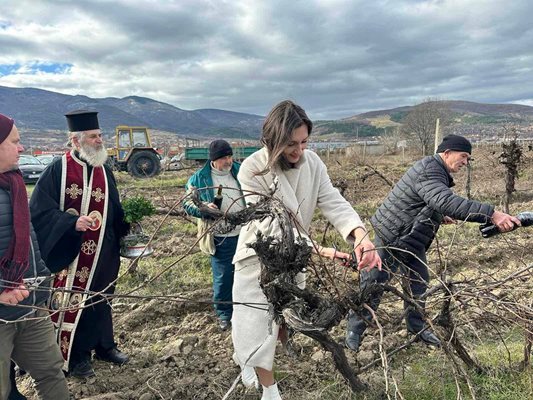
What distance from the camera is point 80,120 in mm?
2736

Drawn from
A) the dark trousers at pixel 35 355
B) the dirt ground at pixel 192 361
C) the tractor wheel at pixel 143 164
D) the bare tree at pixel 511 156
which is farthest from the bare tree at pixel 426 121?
the dark trousers at pixel 35 355

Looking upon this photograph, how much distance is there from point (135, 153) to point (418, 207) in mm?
15169

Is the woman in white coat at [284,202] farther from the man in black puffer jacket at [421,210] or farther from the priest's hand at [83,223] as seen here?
the priest's hand at [83,223]

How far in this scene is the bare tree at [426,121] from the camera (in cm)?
3054

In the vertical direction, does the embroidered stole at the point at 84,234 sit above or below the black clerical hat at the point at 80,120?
below

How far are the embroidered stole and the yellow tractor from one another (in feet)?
45.6

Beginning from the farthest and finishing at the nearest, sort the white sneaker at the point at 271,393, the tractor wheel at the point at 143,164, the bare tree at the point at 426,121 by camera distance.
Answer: the bare tree at the point at 426,121
the tractor wheel at the point at 143,164
the white sneaker at the point at 271,393

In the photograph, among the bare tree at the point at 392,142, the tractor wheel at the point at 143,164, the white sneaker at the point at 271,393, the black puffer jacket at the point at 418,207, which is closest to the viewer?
the white sneaker at the point at 271,393

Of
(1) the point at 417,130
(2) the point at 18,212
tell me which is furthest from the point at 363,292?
(1) the point at 417,130

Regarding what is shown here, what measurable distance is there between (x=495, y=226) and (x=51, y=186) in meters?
2.82

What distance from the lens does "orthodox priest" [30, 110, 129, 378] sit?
8.52 ft

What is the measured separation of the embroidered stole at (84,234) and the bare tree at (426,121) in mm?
27983

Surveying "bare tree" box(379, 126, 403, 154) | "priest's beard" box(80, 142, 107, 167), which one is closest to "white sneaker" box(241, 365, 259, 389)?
"priest's beard" box(80, 142, 107, 167)

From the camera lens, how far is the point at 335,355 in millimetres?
1987
